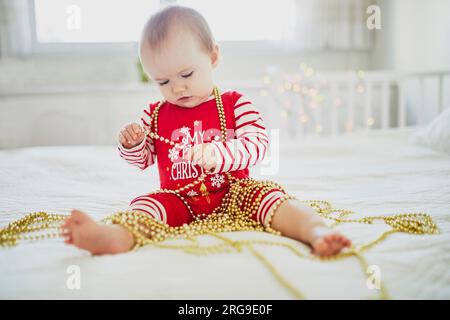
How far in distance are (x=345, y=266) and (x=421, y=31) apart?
251 centimetres

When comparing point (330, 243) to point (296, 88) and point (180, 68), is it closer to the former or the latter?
point (180, 68)

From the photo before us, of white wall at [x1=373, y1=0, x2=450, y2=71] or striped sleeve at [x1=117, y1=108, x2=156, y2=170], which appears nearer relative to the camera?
striped sleeve at [x1=117, y1=108, x2=156, y2=170]

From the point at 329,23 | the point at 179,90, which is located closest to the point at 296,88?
the point at 329,23

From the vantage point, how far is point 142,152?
39.9 inches

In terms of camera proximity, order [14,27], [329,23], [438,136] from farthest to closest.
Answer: [329,23] < [14,27] < [438,136]

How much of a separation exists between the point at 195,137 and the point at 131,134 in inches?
5.4

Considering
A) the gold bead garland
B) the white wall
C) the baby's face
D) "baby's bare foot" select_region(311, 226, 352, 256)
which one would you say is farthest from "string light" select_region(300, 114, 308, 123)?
"baby's bare foot" select_region(311, 226, 352, 256)

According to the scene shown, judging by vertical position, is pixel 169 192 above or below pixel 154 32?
below

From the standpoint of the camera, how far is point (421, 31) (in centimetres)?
278

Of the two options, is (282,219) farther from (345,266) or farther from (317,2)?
(317,2)

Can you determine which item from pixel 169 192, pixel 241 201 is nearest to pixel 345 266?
pixel 241 201

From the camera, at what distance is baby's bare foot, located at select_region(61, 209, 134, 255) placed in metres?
0.71

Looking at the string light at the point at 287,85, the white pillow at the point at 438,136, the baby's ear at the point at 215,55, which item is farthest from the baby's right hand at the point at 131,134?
the string light at the point at 287,85

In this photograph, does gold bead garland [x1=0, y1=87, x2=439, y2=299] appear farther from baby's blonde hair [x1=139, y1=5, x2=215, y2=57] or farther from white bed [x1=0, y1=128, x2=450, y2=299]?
baby's blonde hair [x1=139, y1=5, x2=215, y2=57]
